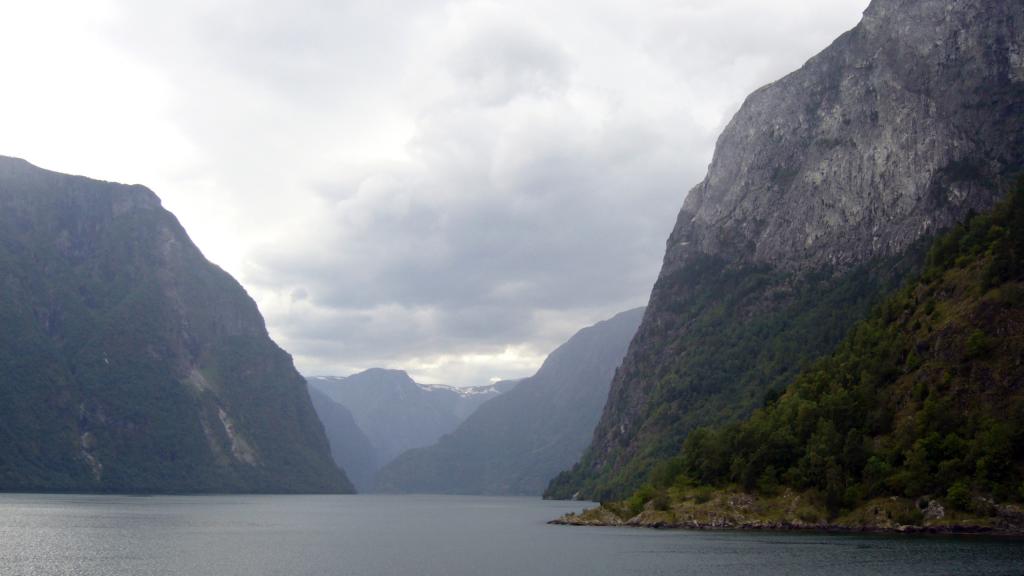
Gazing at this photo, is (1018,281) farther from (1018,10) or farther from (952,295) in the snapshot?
(1018,10)

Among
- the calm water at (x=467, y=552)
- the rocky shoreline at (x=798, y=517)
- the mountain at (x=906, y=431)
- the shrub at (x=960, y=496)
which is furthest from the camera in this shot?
the mountain at (x=906, y=431)

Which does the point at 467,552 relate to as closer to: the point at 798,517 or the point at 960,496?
the point at 798,517

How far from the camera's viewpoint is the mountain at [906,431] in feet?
352

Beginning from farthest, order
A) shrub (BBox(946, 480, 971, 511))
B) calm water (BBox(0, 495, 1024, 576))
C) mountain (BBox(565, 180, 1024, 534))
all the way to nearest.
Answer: mountain (BBox(565, 180, 1024, 534)), shrub (BBox(946, 480, 971, 511)), calm water (BBox(0, 495, 1024, 576))

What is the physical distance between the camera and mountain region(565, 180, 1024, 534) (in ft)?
352

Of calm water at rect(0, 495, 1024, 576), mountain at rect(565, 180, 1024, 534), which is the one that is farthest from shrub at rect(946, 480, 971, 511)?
calm water at rect(0, 495, 1024, 576)

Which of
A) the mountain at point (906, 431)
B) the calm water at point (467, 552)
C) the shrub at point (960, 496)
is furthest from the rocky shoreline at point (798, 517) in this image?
the calm water at point (467, 552)

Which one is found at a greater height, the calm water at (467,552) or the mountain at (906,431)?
the mountain at (906,431)

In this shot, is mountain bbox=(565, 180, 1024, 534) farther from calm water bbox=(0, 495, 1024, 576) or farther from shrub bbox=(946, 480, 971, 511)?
calm water bbox=(0, 495, 1024, 576)

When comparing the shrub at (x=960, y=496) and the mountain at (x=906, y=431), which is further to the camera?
the mountain at (x=906, y=431)

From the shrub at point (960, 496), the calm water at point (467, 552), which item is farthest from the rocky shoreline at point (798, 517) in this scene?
the calm water at point (467, 552)

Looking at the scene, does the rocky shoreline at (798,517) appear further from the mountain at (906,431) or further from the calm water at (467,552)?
the calm water at (467,552)

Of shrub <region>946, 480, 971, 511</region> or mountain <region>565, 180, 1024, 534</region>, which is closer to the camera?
shrub <region>946, 480, 971, 511</region>

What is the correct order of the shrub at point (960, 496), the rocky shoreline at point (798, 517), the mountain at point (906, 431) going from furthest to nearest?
the mountain at point (906, 431)
the shrub at point (960, 496)
the rocky shoreline at point (798, 517)
